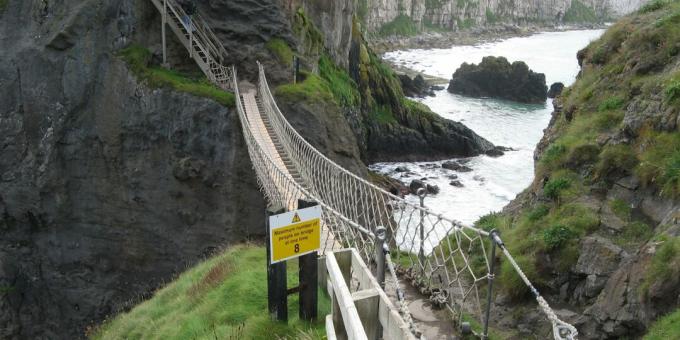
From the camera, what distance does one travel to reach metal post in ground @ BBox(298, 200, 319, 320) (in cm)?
502

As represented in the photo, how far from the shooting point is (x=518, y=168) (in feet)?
94.8

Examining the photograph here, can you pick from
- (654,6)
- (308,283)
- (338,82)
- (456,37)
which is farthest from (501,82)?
(456,37)

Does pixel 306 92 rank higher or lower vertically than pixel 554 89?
higher

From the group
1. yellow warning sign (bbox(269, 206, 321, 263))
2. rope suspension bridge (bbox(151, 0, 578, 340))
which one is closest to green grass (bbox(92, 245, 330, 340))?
yellow warning sign (bbox(269, 206, 321, 263))

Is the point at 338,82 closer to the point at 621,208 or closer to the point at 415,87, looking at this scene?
the point at 621,208

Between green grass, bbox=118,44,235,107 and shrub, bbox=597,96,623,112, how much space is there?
9.98 metres

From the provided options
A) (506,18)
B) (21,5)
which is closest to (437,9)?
(506,18)

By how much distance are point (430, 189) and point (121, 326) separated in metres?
18.3

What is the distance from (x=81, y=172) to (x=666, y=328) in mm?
15712

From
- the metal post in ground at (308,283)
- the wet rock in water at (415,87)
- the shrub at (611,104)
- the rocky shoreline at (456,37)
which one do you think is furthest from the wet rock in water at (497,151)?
the rocky shoreline at (456,37)

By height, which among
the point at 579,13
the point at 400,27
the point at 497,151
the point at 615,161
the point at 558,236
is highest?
the point at 579,13

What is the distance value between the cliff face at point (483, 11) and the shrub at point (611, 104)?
66.0 m

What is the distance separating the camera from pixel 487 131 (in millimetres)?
36844

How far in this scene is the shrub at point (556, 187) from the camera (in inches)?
288
